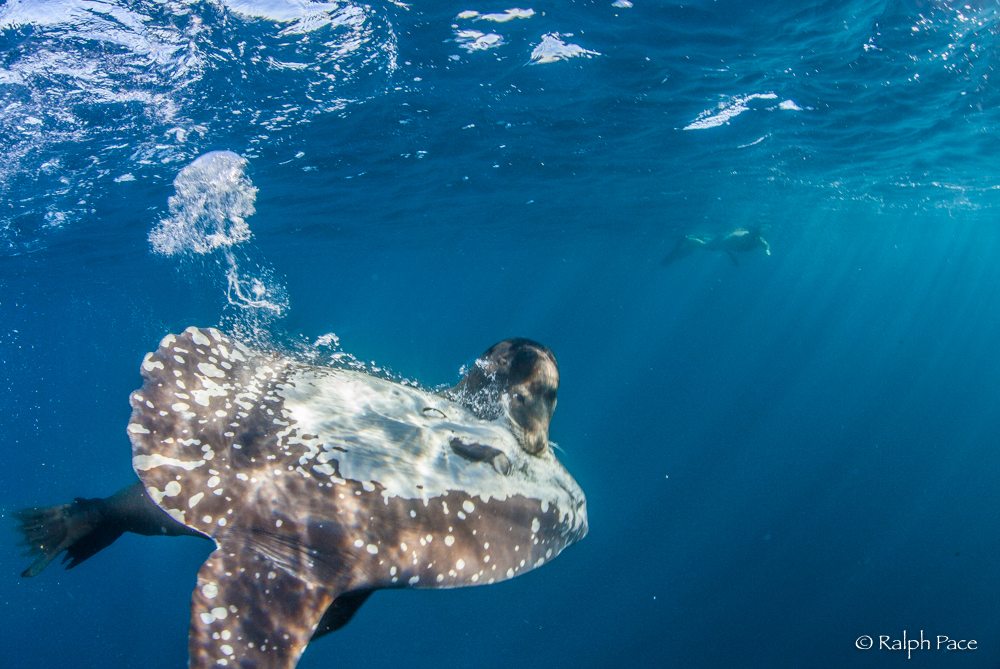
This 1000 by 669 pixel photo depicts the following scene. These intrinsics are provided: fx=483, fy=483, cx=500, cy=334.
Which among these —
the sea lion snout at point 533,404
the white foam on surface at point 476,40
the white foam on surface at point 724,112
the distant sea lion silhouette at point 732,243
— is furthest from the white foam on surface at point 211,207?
the distant sea lion silhouette at point 732,243

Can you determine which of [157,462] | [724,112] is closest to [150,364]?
[157,462]

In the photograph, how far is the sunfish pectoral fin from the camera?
2580 mm

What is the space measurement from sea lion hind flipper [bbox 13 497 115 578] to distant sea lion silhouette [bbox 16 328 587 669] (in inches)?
0.5

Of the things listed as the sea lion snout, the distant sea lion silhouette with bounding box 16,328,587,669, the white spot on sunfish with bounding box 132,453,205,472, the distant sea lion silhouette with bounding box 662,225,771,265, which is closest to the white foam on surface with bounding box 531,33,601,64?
the sea lion snout

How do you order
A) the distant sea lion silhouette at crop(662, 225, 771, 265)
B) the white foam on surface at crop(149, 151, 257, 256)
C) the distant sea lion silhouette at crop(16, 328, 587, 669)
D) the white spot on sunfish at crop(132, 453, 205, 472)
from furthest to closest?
the distant sea lion silhouette at crop(662, 225, 771, 265) < the white foam on surface at crop(149, 151, 257, 256) < the white spot on sunfish at crop(132, 453, 205, 472) < the distant sea lion silhouette at crop(16, 328, 587, 669)

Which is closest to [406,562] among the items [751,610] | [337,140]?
[337,140]

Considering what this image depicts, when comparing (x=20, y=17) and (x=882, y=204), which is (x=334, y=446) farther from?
(x=882, y=204)

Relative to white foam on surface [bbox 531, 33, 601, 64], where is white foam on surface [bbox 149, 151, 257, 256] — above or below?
below

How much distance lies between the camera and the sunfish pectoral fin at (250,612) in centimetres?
258

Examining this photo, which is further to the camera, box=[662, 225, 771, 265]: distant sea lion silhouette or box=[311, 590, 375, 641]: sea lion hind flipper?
box=[662, 225, 771, 265]: distant sea lion silhouette

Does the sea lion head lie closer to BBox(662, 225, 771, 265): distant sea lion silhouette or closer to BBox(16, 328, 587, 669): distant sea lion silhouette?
BBox(16, 328, 587, 669): distant sea lion silhouette

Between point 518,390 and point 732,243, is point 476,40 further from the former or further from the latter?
point 732,243

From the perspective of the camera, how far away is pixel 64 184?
1409 centimetres

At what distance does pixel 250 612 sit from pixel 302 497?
67cm
